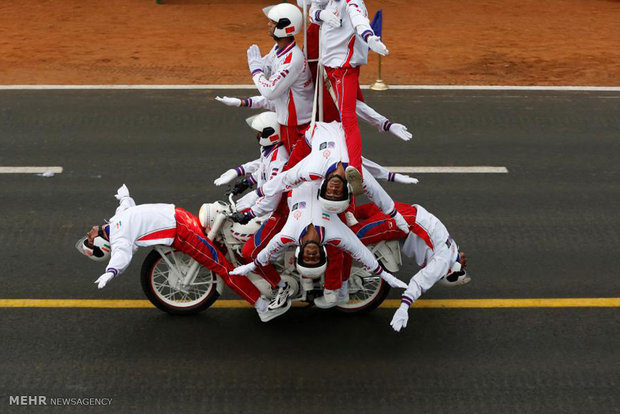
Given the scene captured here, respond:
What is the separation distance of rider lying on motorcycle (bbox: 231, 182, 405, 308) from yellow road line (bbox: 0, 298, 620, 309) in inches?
42.2

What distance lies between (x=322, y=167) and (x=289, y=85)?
1.28 meters

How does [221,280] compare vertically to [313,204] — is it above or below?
below

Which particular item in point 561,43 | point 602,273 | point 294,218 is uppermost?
point 294,218

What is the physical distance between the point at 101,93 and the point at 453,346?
A: 9.41m

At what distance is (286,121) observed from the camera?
923 cm

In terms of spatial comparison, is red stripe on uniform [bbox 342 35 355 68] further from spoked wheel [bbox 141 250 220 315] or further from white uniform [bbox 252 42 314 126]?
spoked wheel [bbox 141 250 220 315]

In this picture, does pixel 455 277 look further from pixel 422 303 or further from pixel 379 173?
pixel 379 173

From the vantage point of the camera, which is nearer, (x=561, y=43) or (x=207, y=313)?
(x=207, y=313)

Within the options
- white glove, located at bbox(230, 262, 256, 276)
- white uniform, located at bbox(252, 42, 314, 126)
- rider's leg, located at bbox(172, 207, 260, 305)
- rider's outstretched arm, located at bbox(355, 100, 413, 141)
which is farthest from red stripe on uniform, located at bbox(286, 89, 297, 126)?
white glove, located at bbox(230, 262, 256, 276)

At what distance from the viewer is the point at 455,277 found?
9.03 metres

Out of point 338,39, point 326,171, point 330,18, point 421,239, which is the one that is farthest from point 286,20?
point 421,239

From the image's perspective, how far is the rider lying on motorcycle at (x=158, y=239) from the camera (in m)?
8.39

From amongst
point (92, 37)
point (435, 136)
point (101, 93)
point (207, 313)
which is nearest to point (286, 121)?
point (207, 313)

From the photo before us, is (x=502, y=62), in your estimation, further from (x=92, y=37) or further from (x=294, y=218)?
(x=294, y=218)
